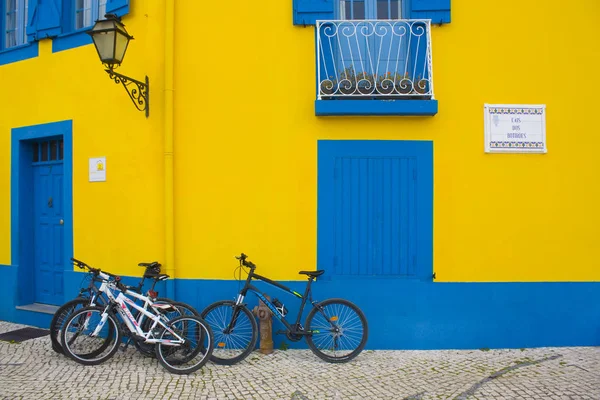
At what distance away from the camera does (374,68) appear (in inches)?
226

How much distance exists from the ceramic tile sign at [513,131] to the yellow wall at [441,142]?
3.8 inches

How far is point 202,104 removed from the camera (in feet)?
18.6

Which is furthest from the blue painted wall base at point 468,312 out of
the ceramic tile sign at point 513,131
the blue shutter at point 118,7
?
the blue shutter at point 118,7

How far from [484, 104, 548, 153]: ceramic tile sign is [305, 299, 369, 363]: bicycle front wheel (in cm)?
258

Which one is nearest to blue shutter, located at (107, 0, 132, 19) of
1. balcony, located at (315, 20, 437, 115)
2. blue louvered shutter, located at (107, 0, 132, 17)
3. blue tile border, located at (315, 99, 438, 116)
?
blue louvered shutter, located at (107, 0, 132, 17)

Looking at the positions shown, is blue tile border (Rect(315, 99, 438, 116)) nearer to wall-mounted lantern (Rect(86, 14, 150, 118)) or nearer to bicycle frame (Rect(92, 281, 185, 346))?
wall-mounted lantern (Rect(86, 14, 150, 118))

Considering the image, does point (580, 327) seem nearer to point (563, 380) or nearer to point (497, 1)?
point (563, 380)

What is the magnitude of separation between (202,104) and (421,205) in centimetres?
297

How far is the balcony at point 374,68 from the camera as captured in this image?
5.38 m

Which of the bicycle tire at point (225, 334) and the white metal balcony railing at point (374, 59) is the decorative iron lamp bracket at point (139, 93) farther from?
the bicycle tire at point (225, 334)

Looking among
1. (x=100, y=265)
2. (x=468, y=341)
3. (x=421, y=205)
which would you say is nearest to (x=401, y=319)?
(x=468, y=341)

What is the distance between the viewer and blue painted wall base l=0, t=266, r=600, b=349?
548cm

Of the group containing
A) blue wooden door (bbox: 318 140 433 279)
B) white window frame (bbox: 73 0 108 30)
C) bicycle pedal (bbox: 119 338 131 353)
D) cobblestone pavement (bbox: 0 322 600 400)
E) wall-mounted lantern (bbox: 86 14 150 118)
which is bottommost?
cobblestone pavement (bbox: 0 322 600 400)

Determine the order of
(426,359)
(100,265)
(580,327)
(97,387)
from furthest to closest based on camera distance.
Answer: (100,265) → (580,327) → (426,359) → (97,387)
